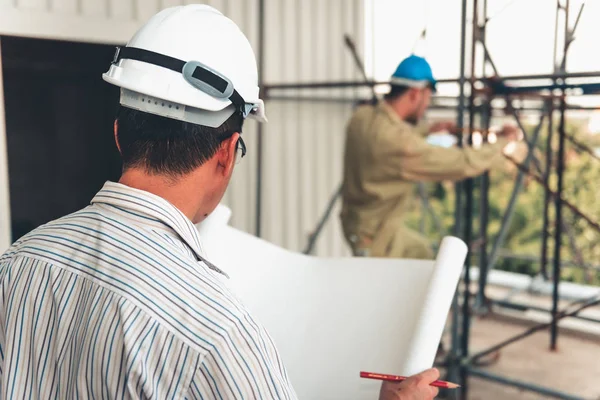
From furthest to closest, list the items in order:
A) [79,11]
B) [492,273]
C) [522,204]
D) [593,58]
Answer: [522,204], [492,273], [593,58], [79,11]

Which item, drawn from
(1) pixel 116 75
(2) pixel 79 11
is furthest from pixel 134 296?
(2) pixel 79 11

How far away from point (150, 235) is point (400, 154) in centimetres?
304

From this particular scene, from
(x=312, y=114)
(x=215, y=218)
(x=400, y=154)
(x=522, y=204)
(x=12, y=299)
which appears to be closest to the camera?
(x=12, y=299)

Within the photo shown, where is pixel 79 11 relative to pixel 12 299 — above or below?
above

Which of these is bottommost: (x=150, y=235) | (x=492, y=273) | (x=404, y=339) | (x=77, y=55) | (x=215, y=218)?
(x=492, y=273)

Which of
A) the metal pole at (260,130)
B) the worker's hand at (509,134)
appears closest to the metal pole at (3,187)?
the metal pole at (260,130)

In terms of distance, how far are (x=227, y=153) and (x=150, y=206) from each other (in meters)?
0.23

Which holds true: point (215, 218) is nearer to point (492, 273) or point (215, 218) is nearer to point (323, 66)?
point (323, 66)

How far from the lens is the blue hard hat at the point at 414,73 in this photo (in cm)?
425

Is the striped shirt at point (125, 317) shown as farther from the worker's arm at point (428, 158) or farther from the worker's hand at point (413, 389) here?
the worker's arm at point (428, 158)

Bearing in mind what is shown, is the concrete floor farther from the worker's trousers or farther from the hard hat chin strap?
the hard hat chin strap

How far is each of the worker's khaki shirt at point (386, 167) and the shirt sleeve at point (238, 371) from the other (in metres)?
2.95

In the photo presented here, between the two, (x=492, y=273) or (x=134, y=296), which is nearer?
(x=134, y=296)

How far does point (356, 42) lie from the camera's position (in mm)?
5617
